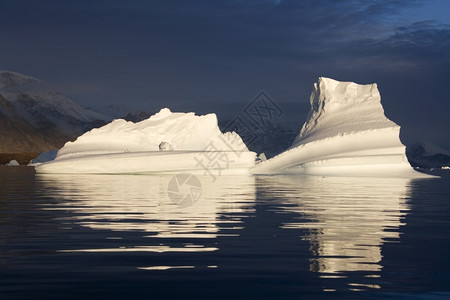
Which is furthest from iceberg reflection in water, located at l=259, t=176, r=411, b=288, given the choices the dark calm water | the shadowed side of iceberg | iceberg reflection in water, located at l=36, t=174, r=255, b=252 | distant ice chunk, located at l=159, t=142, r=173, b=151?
distant ice chunk, located at l=159, t=142, r=173, b=151

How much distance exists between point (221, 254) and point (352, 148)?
39164mm

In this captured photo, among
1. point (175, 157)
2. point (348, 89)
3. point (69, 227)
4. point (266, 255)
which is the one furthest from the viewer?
point (348, 89)

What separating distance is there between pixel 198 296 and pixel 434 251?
4535 mm

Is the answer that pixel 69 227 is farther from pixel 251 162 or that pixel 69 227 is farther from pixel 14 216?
pixel 251 162

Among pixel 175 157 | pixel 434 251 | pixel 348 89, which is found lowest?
pixel 434 251

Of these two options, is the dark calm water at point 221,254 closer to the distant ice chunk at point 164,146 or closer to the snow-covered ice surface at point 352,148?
the distant ice chunk at point 164,146

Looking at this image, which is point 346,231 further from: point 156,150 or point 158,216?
point 156,150

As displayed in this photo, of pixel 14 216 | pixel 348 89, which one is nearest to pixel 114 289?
pixel 14 216

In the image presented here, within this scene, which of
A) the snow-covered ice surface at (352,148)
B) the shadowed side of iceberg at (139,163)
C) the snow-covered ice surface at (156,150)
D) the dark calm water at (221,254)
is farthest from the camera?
the snow-covered ice surface at (352,148)

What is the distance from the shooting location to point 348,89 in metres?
51.9

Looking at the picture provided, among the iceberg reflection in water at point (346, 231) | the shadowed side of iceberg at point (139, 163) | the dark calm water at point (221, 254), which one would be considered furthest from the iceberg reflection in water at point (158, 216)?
the shadowed side of iceberg at point (139, 163)

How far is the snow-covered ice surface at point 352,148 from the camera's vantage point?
153 ft

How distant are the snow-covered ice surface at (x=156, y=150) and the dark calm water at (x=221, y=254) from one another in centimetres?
2700

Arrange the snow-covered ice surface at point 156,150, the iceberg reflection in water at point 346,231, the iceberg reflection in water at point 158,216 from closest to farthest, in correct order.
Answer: the iceberg reflection in water at point 346,231 < the iceberg reflection in water at point 158,216 < the snow-covered ice surface at point 156,150
